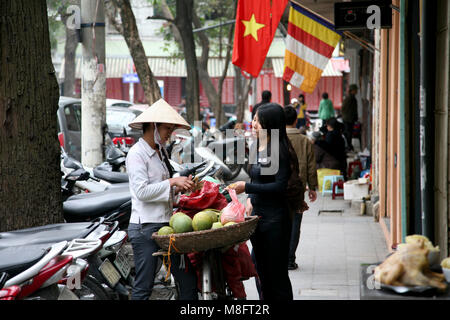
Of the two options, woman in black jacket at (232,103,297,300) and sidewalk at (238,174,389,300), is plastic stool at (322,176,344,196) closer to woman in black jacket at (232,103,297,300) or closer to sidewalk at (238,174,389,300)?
sidewalk at (238,174,389,300)

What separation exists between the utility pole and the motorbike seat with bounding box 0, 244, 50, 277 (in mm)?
5785

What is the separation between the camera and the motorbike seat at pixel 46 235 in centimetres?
439

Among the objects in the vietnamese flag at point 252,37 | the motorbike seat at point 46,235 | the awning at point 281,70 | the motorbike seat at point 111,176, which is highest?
the awning at point 281,70

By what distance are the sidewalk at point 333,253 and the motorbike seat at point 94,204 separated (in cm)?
156

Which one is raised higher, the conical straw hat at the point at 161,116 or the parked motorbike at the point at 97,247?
the conical straw hat at the point at 161,116

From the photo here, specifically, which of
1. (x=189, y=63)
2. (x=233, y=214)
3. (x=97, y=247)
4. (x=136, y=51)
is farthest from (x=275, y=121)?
(x=189, y=63)

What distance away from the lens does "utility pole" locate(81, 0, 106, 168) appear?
970cm

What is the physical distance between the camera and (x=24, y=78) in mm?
5375

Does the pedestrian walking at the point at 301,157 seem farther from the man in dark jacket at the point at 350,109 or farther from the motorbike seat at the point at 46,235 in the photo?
the man in dark jacket at the point at 350,109

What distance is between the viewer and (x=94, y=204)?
6246 millimetres

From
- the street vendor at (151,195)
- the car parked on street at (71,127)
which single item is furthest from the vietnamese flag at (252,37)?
the car parked on street at (71,127)

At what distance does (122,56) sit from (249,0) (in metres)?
29.6

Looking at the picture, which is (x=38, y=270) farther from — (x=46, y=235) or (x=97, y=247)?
(x=46, y=235)
